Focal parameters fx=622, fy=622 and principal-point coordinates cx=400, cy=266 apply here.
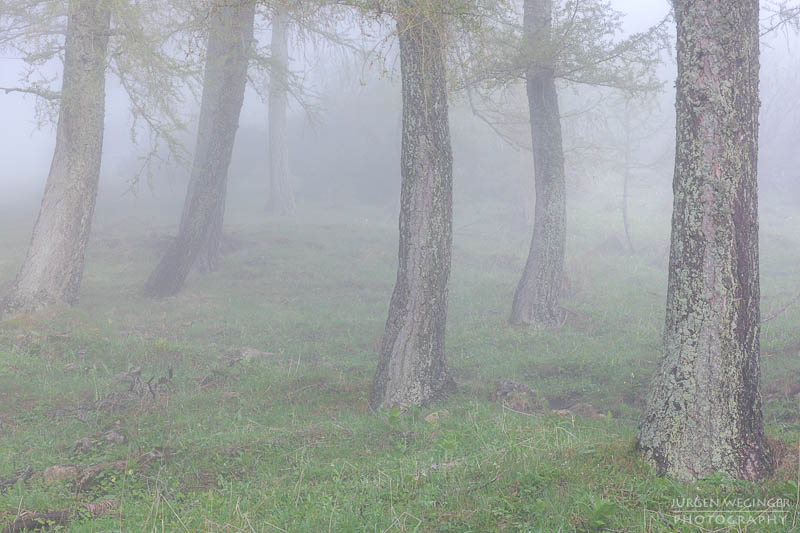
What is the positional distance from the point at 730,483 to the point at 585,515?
113cm

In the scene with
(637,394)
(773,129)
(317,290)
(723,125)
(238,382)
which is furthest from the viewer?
(773,129)

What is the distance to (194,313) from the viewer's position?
13367 mm

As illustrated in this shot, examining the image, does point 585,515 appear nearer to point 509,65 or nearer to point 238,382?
point 238,382

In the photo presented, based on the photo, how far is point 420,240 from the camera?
24.6 ft

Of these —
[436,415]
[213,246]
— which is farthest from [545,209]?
[213,246]

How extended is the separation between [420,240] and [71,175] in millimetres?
7877

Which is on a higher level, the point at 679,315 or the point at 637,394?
the point at 679,315

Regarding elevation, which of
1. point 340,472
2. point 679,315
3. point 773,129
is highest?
point 773,129

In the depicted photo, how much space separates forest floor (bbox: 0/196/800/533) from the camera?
12.9 feet

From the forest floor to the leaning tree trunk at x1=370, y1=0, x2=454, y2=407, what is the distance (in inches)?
17.3

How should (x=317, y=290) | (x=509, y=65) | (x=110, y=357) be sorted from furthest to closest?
(x=317, y=290), (x=509, y=65), (x=110, y=357)

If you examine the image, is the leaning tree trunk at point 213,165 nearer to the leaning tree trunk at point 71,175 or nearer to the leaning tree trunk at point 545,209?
the leaning tree trunk at point 71,175

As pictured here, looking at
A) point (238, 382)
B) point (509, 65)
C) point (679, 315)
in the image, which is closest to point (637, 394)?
point (679, 315)

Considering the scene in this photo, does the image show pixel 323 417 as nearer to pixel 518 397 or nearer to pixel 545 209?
pixel 518 397
